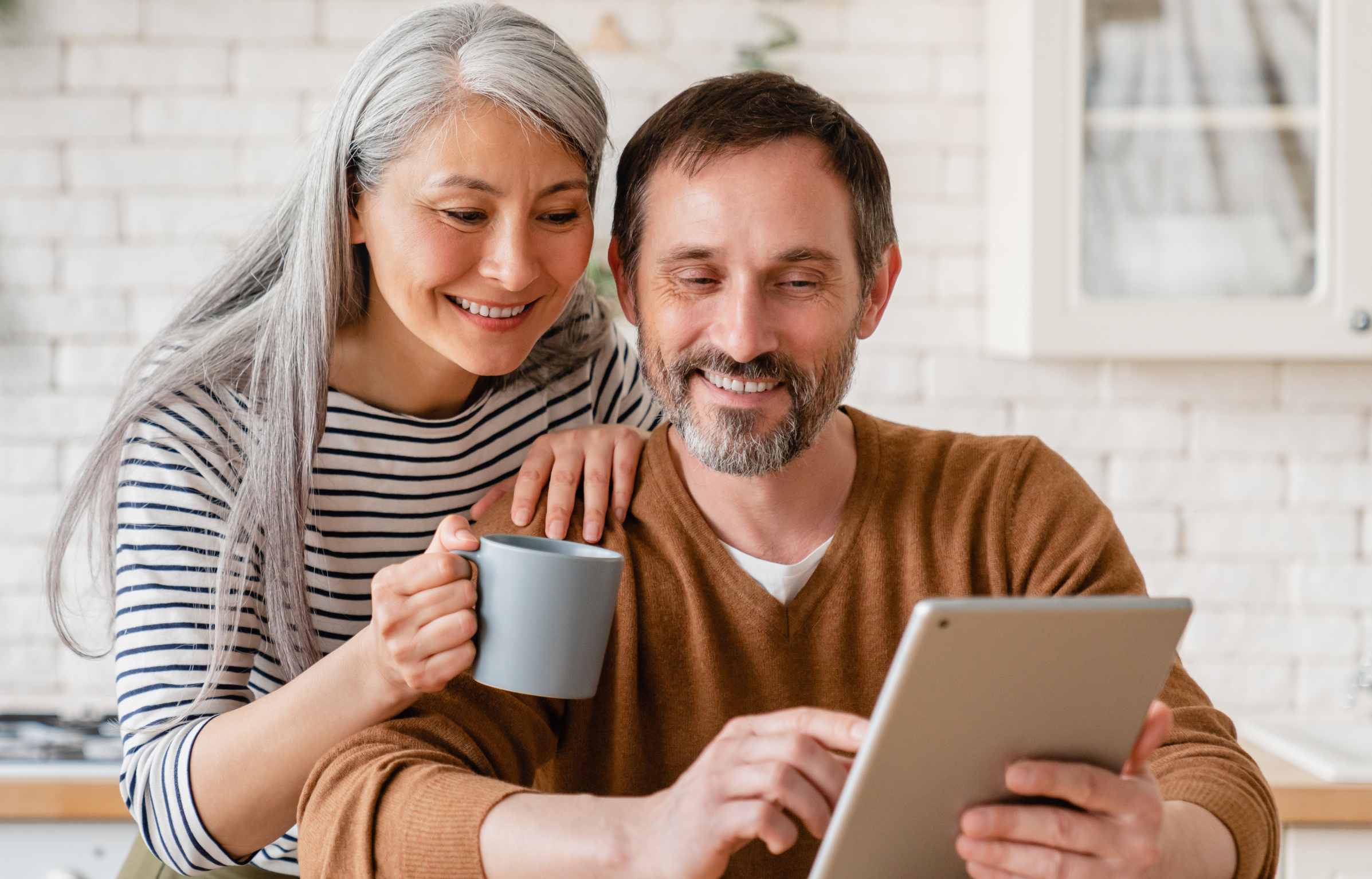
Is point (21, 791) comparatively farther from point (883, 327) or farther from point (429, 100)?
point (883, 327)

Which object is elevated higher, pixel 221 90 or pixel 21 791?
pixel 221 90

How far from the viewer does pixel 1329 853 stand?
76.4 inches

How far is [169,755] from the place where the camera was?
115 cm

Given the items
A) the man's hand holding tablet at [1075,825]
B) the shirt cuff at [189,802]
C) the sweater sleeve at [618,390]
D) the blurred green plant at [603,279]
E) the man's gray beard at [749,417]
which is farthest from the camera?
the blurred green plant at [603,279]

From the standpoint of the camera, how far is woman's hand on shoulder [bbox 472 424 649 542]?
50.3 inches

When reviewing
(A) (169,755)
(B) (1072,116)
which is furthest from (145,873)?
(B) (1072,116)

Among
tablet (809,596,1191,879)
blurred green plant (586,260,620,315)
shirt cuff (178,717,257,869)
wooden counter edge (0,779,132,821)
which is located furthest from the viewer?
blurred green plant (586,260,620,315)

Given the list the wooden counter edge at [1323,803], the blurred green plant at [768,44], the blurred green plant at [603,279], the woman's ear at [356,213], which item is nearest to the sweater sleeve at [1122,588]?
the woman's ear at [356,213]

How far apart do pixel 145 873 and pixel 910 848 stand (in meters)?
1.03

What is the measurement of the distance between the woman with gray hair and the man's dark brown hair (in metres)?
0.05

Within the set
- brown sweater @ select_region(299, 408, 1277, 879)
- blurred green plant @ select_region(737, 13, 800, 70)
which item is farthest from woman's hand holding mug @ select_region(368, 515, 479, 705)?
blurred green plant @ select_region(737, 13, 800, 70)

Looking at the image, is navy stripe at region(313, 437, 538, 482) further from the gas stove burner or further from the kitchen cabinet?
the kitchen cabinet

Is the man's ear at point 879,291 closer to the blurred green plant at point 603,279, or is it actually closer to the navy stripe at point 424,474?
the navy stripe at point 424,474

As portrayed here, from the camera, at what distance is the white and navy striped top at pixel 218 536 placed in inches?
46.9
